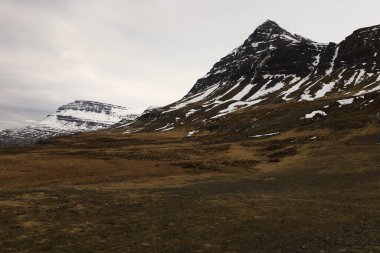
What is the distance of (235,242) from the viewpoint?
1698cm

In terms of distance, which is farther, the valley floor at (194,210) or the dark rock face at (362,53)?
the dark rock face at (362,53)

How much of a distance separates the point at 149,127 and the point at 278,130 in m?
97.0

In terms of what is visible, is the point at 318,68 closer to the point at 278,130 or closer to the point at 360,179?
the point at 278,130

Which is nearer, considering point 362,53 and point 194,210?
point 194,210

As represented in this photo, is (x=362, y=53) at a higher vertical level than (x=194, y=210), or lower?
higher

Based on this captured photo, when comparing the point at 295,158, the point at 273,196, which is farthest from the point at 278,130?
the point at 273,196

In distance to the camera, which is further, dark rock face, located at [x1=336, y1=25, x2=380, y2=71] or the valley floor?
dark rock face, located at [x1=336, y1=25, x2=380, y2=71]

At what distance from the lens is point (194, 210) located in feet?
77.1

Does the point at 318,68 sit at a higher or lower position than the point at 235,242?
higher

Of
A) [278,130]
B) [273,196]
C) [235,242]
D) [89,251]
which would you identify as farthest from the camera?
[278,130]

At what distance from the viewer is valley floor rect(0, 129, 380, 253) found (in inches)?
659

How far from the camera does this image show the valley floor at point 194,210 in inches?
659

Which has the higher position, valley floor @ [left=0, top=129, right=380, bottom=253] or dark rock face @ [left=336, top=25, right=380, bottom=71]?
dark rock face @ [left=336, top=25, right=380, bottom=71]

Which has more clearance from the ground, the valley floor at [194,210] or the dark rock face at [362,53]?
the dark rock face at [362,53]
